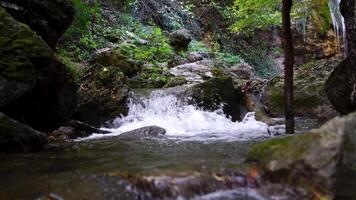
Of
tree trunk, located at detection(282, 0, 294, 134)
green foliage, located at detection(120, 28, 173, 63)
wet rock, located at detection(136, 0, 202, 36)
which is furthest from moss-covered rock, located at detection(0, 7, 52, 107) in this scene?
wet rock, located at detection(136, 0, 202, 36)

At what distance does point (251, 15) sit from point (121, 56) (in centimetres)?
488

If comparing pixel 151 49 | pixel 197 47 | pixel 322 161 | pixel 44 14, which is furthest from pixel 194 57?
pixel 322 161

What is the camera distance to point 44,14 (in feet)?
25.0

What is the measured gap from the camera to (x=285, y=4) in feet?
21.0

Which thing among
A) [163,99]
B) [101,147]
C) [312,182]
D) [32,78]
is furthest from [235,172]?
[163,99]

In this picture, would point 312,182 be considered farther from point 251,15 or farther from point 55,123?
point 251,15

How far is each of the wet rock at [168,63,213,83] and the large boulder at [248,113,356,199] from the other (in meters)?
8.05

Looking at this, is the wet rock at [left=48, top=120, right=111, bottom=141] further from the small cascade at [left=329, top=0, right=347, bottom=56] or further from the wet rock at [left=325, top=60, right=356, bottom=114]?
the small cascade at [left=329, top=0, right=347, bottom=56]

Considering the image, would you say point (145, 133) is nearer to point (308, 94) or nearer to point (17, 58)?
point (17, 58)

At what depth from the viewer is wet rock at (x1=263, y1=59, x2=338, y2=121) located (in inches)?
387

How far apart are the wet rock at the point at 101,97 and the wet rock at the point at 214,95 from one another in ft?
5.20

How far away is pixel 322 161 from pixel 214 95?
258 inches

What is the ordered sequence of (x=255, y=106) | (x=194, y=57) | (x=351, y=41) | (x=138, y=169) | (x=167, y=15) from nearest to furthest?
(x=138, y=169) → (x=351, y=41) → (x=255, y=106) → (x=194, y=57) → (x=167, y=15)

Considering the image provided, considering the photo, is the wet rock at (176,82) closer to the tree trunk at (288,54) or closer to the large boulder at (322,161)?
the tree trunk at (288,54)
